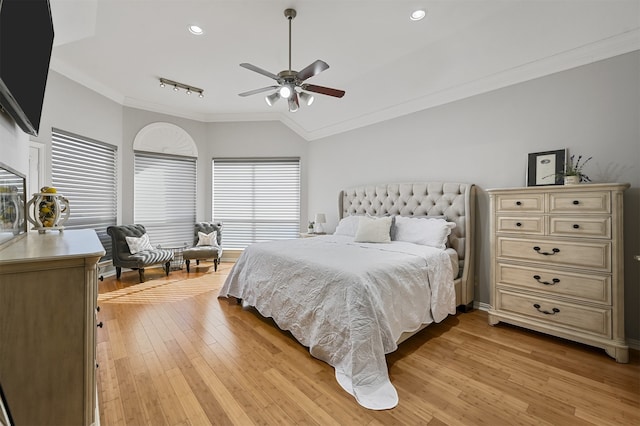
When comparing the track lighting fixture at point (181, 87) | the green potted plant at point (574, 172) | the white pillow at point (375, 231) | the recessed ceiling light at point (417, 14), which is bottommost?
the white pillow at point (375, 231)

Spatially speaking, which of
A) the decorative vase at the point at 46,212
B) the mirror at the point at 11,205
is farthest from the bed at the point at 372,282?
the mirror at the point at 11,205

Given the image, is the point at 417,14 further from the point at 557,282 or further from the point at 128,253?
the point at 128,253

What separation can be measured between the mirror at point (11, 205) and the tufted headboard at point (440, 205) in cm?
366

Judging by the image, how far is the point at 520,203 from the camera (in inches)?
103

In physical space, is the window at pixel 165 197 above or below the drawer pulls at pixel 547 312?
above

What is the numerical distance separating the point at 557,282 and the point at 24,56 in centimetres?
404

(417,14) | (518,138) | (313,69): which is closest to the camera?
(313,69)

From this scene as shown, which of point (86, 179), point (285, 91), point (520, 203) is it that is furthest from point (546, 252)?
point (86, 179)

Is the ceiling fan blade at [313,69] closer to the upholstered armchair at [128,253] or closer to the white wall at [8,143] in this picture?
the white wall at [8,143]

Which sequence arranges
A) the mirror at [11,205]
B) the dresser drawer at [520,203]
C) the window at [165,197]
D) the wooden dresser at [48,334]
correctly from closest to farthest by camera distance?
1. the wooden dresser at [48,334]
2. the mirror at [11,205]
3. the dresser drawer at [520,203]
4. the window at [165,197]

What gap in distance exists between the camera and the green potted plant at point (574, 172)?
7.91 ft

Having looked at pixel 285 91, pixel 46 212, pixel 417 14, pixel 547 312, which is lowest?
pixel 547 312

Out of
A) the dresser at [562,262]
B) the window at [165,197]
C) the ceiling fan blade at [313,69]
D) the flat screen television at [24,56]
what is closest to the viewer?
the flat screen television at [24,56]

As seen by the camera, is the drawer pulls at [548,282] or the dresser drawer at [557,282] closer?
the dresser drawer at [557,282]
